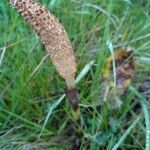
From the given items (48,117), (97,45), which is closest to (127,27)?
(97,45)

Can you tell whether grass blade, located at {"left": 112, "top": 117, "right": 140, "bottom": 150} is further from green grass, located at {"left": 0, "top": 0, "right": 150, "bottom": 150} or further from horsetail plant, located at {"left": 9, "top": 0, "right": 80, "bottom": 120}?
horsetail plant, located at {"left": 9, "top": 0, "right": 80, "bottom": 120}

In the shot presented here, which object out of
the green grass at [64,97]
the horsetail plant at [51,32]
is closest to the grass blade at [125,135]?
the green grass at [64,97]

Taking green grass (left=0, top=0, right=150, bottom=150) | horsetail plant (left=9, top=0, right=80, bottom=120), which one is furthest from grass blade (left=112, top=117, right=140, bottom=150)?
horsetail plant (left=9, top=0, right=80, bottom=120)

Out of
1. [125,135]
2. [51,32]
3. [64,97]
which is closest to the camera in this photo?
[51,32]

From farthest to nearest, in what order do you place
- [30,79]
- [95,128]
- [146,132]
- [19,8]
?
[30,79] → [95,128] → [146,132] → [19,8]

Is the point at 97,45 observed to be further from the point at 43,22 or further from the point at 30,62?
the point at 43,22

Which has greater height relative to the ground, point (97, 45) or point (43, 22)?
point (43, 22)

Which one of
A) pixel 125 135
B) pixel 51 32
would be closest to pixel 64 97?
pixel 125 135

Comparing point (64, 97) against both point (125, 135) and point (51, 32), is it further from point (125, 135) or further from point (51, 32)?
point (51, 32)
